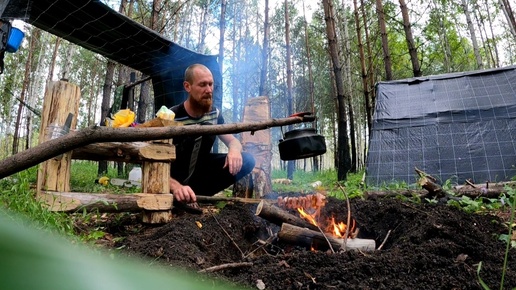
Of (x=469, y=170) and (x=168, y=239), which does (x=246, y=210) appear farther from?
(x=469, y=170)

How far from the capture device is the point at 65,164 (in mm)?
2922

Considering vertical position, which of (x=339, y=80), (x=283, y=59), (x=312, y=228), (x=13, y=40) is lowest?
(x=312, y=228)

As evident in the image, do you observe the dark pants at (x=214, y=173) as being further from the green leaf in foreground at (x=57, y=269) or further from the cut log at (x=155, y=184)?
the green leaf in foreground at (x=57, y=269)

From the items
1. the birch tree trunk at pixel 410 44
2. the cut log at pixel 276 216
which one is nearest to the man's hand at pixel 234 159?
the cut log at pixel 276 216

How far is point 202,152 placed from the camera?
4422 millimetres

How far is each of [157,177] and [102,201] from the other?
1.64ft

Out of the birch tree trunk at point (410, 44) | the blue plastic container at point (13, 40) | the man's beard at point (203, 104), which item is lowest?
the man's beard at point (203, 104)

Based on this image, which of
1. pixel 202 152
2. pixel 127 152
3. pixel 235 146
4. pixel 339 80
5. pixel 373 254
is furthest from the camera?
pixel 339 80

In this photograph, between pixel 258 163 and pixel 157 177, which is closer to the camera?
pixel 157 177

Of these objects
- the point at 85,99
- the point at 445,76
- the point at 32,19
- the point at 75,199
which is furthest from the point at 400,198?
the point at 85,99

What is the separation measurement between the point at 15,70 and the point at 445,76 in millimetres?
26820

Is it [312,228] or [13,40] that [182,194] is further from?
[13,40]

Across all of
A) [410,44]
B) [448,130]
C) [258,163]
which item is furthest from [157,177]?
[410,44]

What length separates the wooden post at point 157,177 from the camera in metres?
3.19
